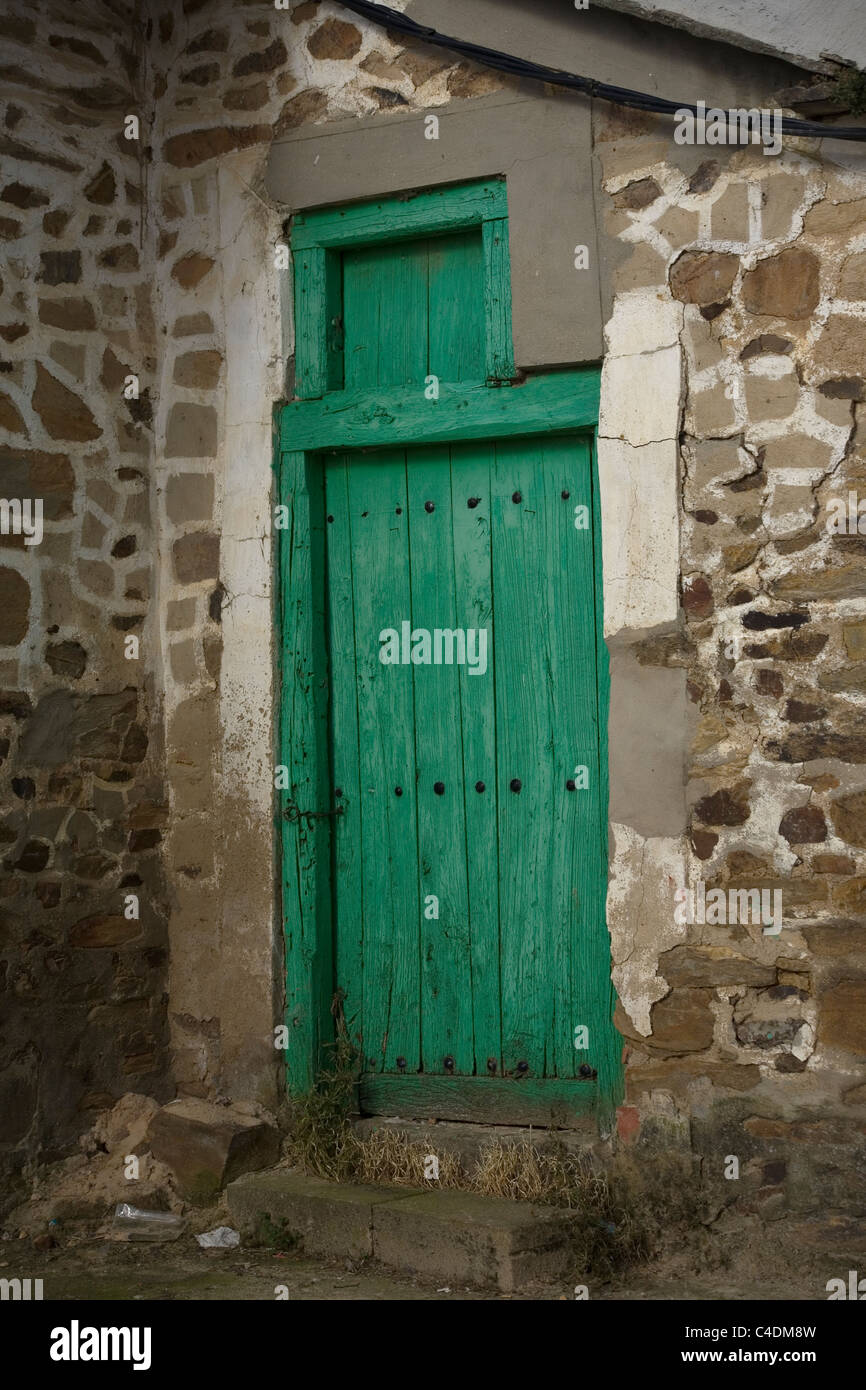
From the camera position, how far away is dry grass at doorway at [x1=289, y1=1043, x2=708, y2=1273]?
165 inches

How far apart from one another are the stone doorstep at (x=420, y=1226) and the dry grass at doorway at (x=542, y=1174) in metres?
0.07

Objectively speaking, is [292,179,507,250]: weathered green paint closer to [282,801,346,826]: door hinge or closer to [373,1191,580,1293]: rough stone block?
[282,801,346,826]: door hinge

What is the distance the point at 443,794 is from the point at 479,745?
0.22 meters

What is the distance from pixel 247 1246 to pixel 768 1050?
1828 millimetres

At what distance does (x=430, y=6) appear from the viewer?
4727mm

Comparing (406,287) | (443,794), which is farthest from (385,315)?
(443,794)

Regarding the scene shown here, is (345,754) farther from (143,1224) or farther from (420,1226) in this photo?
(143,1224)

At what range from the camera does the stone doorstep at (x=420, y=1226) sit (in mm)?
4164

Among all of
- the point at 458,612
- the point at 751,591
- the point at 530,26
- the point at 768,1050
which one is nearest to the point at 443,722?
the point at 458,612

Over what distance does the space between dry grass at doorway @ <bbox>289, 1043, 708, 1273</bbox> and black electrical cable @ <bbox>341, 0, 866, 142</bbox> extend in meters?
3.02

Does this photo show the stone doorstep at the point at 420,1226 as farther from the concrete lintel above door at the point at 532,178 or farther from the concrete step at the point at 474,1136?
the concrete lintel above door at the point at 532,178

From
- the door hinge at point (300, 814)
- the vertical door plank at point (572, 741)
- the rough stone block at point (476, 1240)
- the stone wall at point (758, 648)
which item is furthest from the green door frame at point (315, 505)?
the stone wall at point (758, 648)

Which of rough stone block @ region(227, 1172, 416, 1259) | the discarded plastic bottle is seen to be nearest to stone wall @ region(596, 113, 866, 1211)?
rough stone block @ region(227, 1172, 416, 1259)

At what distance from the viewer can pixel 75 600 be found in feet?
16.6
